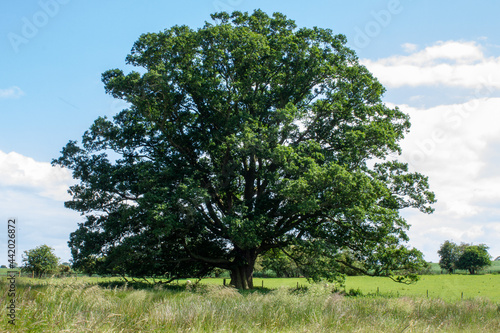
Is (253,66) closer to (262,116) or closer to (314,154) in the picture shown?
(262,116)

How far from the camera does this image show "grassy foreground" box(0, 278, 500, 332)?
825 cm

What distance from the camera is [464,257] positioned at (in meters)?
88.4

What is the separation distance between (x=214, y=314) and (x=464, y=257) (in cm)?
9294

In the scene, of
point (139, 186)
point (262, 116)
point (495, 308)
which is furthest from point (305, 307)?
point (262, 116)

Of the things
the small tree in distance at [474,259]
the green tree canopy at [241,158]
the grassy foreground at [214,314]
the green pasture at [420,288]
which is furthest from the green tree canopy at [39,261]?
the small tree in distance at [474,259]

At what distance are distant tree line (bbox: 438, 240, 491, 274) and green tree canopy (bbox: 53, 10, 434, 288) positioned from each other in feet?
244

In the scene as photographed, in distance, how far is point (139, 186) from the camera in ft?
71.5

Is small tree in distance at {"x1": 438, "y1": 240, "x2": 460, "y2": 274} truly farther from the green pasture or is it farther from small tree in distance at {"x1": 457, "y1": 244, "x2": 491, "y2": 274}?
the green pasture

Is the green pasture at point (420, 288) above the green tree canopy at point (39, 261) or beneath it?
beneath

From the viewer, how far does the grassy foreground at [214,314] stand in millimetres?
8250

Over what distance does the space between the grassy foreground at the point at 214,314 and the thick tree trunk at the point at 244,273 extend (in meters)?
12.4

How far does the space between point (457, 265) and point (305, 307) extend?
91.6 metres

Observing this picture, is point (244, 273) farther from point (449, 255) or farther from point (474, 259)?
point (449, 255)

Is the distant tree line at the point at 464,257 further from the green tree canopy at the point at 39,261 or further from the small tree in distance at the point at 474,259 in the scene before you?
the green tree canopy at the point at 39,261
